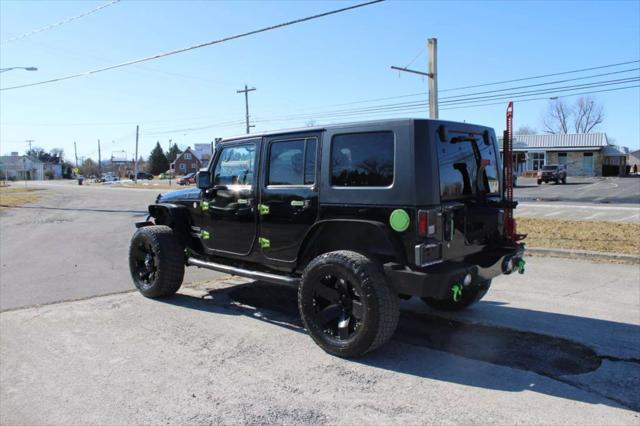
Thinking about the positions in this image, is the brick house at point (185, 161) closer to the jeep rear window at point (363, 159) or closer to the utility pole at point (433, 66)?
the utility pole at point (433, 66)

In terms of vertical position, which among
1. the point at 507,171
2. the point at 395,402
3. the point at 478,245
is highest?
the point at 507,171

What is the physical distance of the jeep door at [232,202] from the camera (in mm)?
5457

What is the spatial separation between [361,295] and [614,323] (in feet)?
9.73

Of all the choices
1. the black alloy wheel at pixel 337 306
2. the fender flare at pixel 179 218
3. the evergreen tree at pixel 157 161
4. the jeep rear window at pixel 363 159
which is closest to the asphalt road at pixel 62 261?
the fender flare at pixel 179 218

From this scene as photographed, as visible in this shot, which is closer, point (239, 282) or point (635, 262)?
point (239, 282)

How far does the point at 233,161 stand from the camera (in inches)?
227

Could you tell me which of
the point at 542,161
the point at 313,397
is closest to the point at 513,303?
the point at 313,397

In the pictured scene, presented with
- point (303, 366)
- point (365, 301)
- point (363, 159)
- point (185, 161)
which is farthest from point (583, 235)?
point (185, 161)

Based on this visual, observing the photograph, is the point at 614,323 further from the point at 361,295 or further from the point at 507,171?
the point at 361,295

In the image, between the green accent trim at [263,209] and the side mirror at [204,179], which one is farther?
the side mirror at [204,179]

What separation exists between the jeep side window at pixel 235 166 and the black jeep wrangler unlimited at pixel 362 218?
0.02 meters

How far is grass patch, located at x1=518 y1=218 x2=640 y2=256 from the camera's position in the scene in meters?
9.19

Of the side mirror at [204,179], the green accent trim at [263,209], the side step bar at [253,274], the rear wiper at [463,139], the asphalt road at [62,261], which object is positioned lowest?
the asphalt road at [62,261]

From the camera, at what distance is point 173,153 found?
126312 mm
